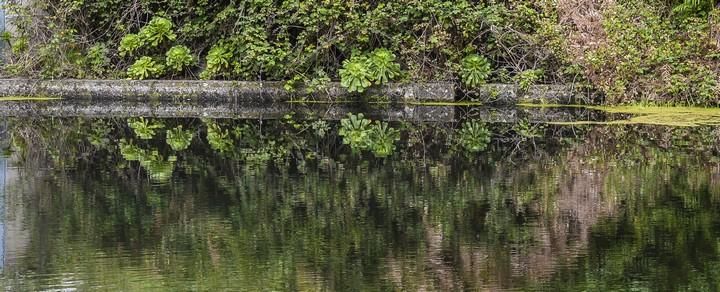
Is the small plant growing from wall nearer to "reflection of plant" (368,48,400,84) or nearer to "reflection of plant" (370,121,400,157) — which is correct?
"reflection of plant" (368,48,400,84)

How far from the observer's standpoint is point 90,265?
7074 mm

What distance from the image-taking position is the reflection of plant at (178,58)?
19.9 metres

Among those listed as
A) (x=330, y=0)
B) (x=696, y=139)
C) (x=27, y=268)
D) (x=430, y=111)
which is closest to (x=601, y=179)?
(x=696, y=139)

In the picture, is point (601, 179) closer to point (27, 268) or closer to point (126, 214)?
point (126, 214)

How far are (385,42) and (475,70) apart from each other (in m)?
1.55

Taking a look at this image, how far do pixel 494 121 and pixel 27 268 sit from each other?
963 centimetres

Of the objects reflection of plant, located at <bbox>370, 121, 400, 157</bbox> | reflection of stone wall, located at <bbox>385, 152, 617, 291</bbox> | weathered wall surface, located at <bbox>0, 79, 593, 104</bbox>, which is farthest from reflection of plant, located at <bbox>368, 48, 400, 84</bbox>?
reflection of stone wall, located at <bbox>385, 152, 617, 291</bbox>

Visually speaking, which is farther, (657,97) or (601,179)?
(657,97)

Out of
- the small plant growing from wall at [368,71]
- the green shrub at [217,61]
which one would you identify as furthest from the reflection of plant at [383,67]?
the green shrub at [217,61]

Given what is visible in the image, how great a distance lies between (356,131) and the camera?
582 inches

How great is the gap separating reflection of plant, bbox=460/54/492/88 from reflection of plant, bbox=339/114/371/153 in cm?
240

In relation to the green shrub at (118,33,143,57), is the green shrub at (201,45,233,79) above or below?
below

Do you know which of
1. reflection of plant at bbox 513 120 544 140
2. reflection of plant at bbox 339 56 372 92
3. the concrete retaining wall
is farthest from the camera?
the concrete retaining wall

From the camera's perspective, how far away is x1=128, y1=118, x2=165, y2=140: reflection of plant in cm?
1440
